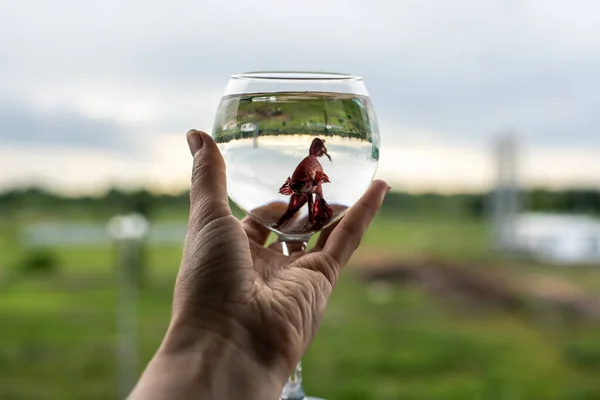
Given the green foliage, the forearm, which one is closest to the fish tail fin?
the forearm

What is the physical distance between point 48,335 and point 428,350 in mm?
1753

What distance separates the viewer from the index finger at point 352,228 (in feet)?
2.62

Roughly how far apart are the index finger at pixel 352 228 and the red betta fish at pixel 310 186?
124mm

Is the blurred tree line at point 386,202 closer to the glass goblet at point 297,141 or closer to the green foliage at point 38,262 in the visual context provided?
the green foliage at point 38,262

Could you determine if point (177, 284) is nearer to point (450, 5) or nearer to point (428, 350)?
point (450, 5)

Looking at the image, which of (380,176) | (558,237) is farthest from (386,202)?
(558,237)

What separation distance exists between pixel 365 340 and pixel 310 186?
9.32ft

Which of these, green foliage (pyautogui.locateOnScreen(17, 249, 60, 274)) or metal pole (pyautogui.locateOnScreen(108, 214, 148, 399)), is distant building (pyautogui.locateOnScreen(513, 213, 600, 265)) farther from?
green foliage (pyautogui.locateOnScreen(17, 249, 60, 274))

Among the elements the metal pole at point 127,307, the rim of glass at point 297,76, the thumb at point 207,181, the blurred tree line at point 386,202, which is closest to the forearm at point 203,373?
the thumb at point 207,181

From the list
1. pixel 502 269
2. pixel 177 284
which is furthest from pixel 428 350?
pixel 177 284

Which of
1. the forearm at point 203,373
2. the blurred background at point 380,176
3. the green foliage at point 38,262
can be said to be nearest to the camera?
the forearm at point 203,373

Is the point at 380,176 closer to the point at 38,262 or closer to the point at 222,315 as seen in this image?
the point at 38,262

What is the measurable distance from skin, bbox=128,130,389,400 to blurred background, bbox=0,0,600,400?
167 cm

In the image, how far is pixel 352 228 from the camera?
815 mm
